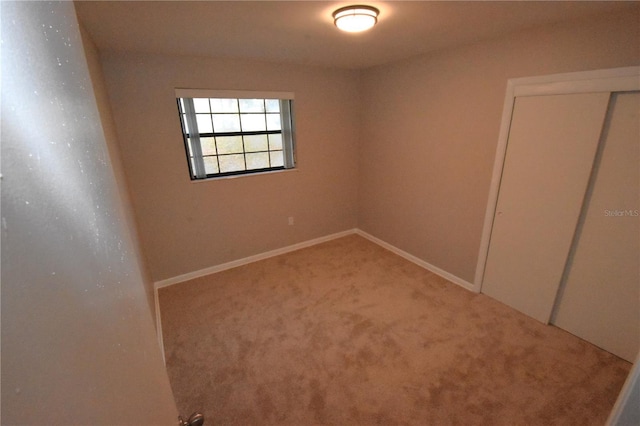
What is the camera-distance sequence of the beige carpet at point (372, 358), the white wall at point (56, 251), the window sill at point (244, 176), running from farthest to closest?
1. the window sill at point (244, 176)
2. the beige carpet at point (372, 358)
3. the white wall at point (56, 251)

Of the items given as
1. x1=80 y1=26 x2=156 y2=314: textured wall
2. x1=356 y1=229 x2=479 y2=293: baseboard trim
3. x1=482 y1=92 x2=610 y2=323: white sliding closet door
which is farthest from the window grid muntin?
x1=482 y1=92 x2=610 y2=323: white sliding closet door

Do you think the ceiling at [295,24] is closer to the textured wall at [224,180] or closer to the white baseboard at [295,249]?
the textured wall at [224,180]

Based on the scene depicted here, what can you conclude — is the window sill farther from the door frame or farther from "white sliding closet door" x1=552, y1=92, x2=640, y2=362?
"white sliding closet door" x1=552, y1=92, x2=640, y2=362

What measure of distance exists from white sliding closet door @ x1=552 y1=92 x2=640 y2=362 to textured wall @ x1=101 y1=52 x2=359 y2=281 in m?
2.56

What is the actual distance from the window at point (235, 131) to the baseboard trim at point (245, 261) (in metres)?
1.07

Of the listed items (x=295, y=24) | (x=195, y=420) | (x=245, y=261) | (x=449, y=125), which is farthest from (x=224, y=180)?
(x=195, y=420)

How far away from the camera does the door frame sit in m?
1.74

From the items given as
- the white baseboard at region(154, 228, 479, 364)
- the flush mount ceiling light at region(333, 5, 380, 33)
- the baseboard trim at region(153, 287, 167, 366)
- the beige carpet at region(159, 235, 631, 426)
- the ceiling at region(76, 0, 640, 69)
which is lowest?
the beige carpet at region(159, 235, 631, 426)

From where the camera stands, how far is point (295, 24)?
1871 millimetres

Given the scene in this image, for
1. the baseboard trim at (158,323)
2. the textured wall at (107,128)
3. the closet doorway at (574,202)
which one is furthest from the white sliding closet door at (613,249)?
the baseboard trim at (158,323)

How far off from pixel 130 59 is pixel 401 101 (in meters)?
2.68

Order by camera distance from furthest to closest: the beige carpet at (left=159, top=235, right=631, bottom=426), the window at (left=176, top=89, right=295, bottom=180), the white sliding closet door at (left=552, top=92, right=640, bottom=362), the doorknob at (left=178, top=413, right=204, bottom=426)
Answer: the window at (left=176, top=89, right=295, bottom=180) → the white sliding closet door at (left=552, top=92, right=640, bottom=362) → the beige carpet at (left=159, top=235, right=631, bottom=426) → the doorknob at (left=178, top=413, right=204, bottom=426)

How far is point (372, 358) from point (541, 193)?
185 centimetres

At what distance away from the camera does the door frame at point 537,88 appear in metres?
1.74
